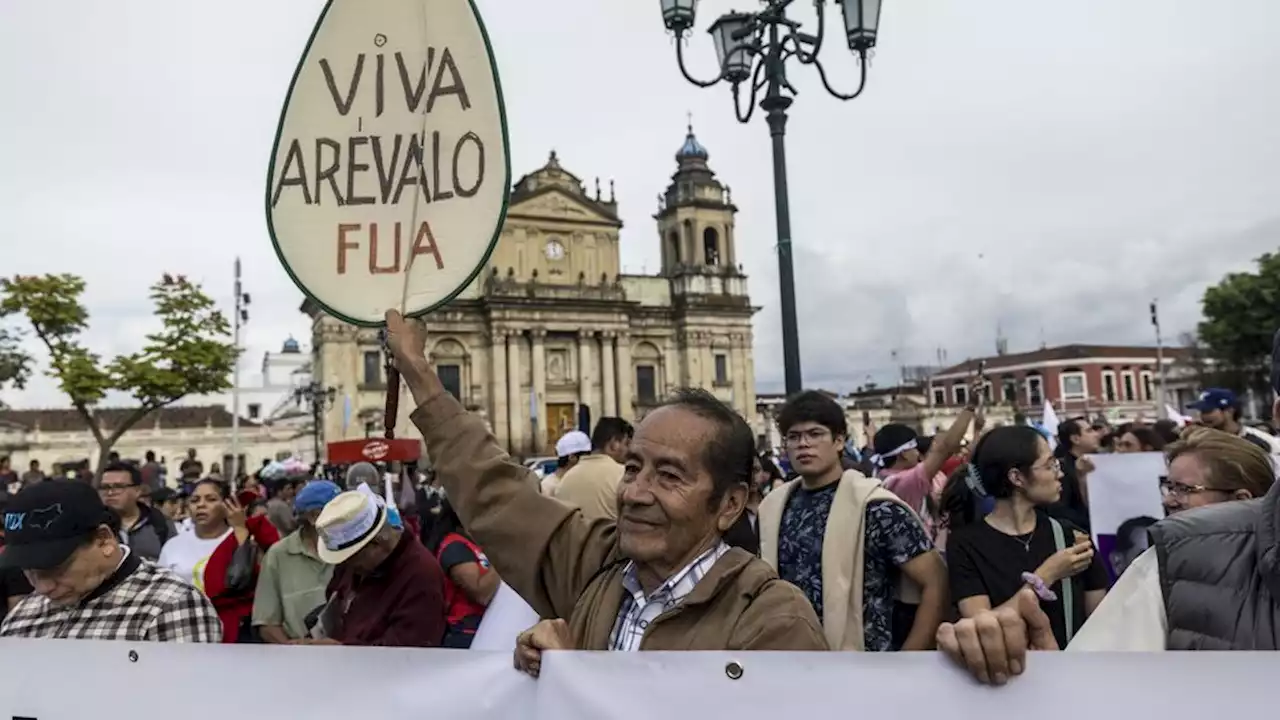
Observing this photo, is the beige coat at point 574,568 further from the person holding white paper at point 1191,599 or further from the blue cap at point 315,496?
the blue cap at point 315,496

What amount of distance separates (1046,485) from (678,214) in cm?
4783

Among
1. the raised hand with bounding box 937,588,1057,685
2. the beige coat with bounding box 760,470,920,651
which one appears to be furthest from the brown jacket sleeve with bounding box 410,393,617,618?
the beige coat with bounding box 760,470,920,651

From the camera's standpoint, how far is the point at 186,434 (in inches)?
2052

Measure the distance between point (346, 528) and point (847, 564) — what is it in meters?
1.88

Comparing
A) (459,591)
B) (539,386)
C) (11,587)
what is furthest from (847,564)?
(539,386)

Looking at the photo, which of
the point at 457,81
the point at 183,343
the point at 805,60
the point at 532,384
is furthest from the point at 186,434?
the point at 457,81

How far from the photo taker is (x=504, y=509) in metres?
2.24

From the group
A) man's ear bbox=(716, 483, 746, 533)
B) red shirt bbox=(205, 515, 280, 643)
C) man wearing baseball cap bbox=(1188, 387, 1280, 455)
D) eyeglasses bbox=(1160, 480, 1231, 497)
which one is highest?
man wearing baseball cap bbox=(1188, 387, 1280, 455)

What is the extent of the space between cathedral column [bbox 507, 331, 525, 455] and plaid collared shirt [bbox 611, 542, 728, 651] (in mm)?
42207

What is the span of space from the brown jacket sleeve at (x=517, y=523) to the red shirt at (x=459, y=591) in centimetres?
189

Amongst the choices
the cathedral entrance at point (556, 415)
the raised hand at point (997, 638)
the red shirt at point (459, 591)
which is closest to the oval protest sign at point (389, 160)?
the raised hand at point (997, 638)

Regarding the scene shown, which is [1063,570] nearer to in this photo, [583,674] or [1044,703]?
[1044,703]

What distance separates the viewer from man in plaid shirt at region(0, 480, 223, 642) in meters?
2.60

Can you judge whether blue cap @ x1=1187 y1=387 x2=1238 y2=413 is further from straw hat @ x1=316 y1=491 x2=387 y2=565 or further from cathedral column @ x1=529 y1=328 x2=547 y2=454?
cathedral column @ x1=529 y1=328 x2=547 y2=454
